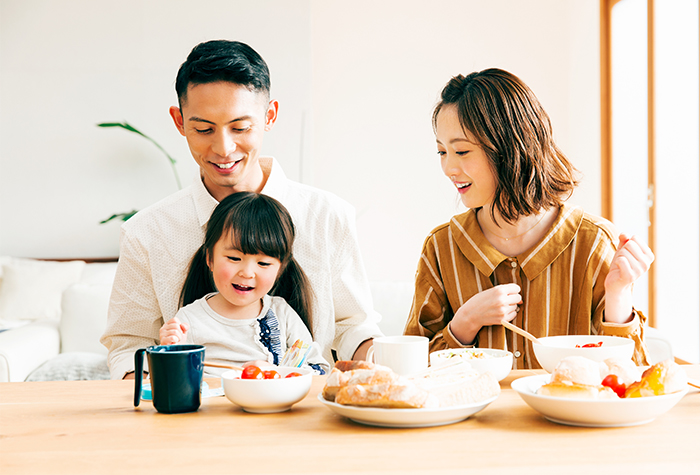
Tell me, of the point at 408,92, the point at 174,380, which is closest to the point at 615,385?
the point at 174,380

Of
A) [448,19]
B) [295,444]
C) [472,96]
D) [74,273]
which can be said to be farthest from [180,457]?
[448,19]

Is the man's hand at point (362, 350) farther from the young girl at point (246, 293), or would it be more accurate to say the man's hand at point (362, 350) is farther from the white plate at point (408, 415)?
the white plate at point (408, 415)

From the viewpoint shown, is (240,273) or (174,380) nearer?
(174,380)

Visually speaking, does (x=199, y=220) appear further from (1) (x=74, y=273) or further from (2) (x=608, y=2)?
(2) (x=608, y=2)

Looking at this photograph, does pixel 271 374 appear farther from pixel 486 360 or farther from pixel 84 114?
pixel 84 114

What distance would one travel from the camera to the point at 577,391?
77 cm

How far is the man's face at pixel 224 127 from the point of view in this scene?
1627 mm

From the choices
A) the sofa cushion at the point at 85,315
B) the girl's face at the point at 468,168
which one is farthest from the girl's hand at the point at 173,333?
the sofa cushion at the point at 85,315

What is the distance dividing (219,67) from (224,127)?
0.50ft

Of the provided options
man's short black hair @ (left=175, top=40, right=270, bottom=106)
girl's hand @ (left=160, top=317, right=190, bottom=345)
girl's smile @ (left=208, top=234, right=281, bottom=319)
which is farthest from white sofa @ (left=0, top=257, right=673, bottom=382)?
girl's hand @ (left=160, top=317, right=190, bottom=345)

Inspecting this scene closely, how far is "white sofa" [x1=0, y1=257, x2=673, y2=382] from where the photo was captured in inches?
93.0

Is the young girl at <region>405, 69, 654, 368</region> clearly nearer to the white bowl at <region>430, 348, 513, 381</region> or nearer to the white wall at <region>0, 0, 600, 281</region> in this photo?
the white bowl at <region>430, 348, 513, 381</region>

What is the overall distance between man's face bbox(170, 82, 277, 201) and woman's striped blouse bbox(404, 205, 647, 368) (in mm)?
609

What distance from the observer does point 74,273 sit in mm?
3818
